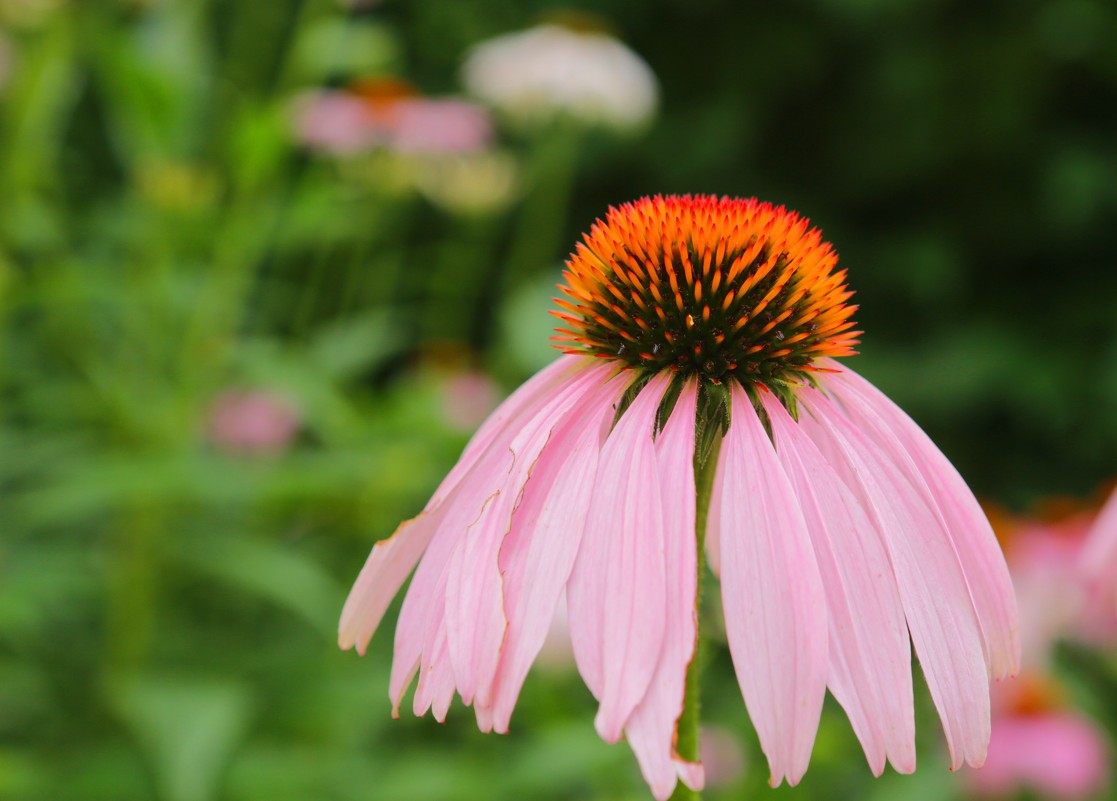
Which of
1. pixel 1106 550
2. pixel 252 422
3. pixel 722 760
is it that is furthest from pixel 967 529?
pixel 252 422

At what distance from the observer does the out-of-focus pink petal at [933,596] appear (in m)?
0.37

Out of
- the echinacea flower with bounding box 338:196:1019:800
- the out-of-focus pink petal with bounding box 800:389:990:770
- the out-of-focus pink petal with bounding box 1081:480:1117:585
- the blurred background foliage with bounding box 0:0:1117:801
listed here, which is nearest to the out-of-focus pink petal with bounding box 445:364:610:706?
the echinacea flower with bounding box 338:196:1019:800

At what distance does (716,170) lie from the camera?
3.08 m

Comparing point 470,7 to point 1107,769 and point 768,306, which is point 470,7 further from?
point 768,306

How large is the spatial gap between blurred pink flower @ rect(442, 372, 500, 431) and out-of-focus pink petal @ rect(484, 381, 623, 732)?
1250 millimetres

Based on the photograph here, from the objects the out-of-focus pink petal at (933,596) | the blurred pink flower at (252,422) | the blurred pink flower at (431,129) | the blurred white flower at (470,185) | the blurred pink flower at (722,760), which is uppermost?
the blurred pink flower at (431,129)

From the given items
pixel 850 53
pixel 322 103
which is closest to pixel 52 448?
pixel 322 103

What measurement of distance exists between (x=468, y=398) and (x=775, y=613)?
1.61m

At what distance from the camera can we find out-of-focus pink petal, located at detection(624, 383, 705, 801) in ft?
1.10

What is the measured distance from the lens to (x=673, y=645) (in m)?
0.36

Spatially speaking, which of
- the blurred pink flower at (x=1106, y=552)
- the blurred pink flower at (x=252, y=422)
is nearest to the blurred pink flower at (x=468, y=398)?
the blurred pink flower at (x=252, y=422)

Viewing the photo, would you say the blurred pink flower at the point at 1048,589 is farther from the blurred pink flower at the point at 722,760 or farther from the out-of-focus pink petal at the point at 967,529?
the out-of-focus pink petal at the point at 967,529

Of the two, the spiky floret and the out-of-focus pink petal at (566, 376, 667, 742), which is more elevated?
the spiky floret

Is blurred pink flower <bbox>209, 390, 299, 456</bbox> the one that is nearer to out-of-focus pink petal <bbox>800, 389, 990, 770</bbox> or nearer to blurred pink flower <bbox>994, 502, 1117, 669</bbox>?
blurred pink flower <bbox>994, 502, 1117, 669</bbox>
